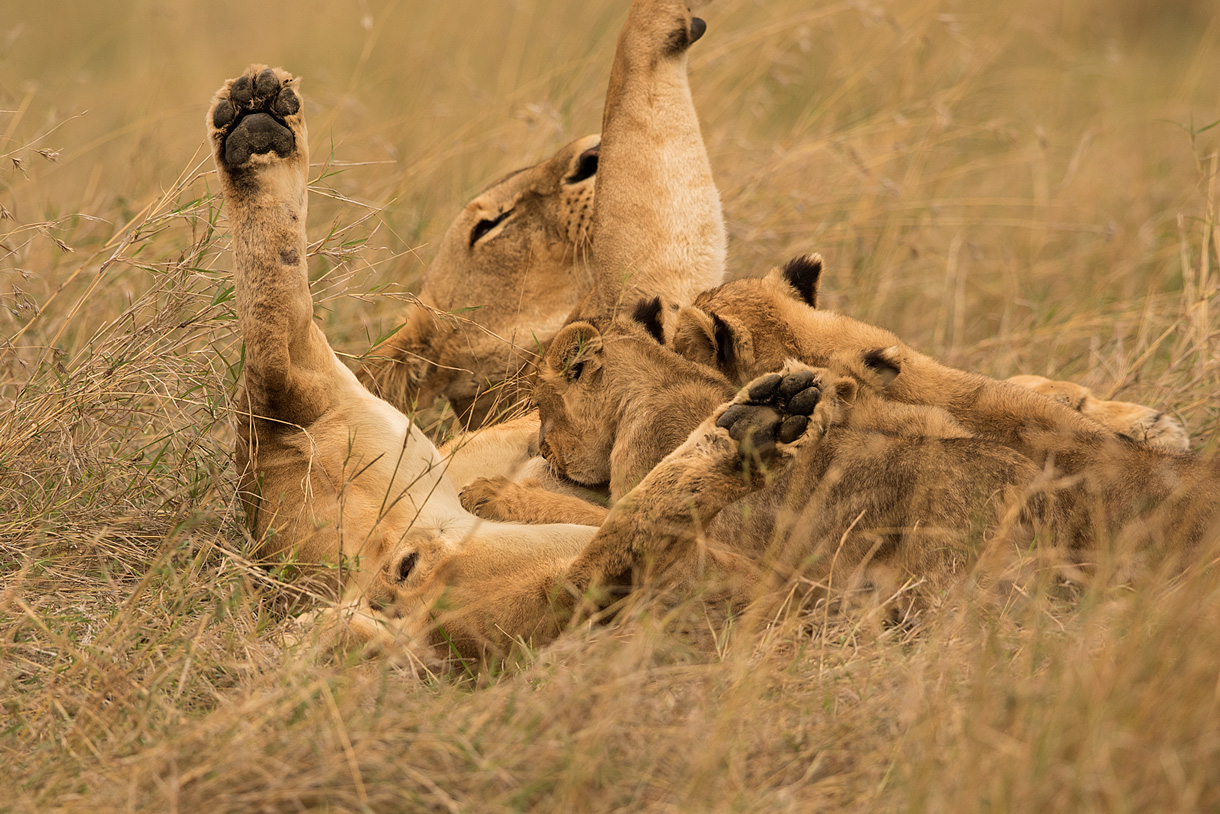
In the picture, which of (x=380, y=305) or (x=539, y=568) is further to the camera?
(x=380, y=305)

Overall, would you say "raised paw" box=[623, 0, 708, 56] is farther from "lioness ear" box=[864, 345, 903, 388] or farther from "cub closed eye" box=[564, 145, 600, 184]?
"lioness ear" box=[864, 345, 903, 388]

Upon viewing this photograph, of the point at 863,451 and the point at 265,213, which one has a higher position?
the point at 265,213

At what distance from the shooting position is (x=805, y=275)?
364 cm

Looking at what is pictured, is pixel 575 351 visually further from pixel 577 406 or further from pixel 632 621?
pixel 632 621

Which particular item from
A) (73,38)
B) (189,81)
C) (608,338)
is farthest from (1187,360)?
(73,38)

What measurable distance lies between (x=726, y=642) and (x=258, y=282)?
5.14ft

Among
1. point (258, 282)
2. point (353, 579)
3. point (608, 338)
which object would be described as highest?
point (258, 282)

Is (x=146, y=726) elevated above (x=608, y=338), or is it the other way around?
(x=608, y=338)

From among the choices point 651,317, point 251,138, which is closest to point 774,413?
point 651,317

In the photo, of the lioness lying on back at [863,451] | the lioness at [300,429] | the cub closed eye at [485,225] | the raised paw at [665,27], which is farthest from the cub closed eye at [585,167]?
the lioness at [300,429]

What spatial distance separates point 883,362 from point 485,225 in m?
1.88

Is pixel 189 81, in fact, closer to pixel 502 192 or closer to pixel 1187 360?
pixel 502 192

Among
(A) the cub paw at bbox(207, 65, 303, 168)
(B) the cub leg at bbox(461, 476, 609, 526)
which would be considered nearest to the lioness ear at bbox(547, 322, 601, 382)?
(B) the cub leg at bbox(461, 476, 609, 526)

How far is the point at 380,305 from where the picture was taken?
15.9 ft
